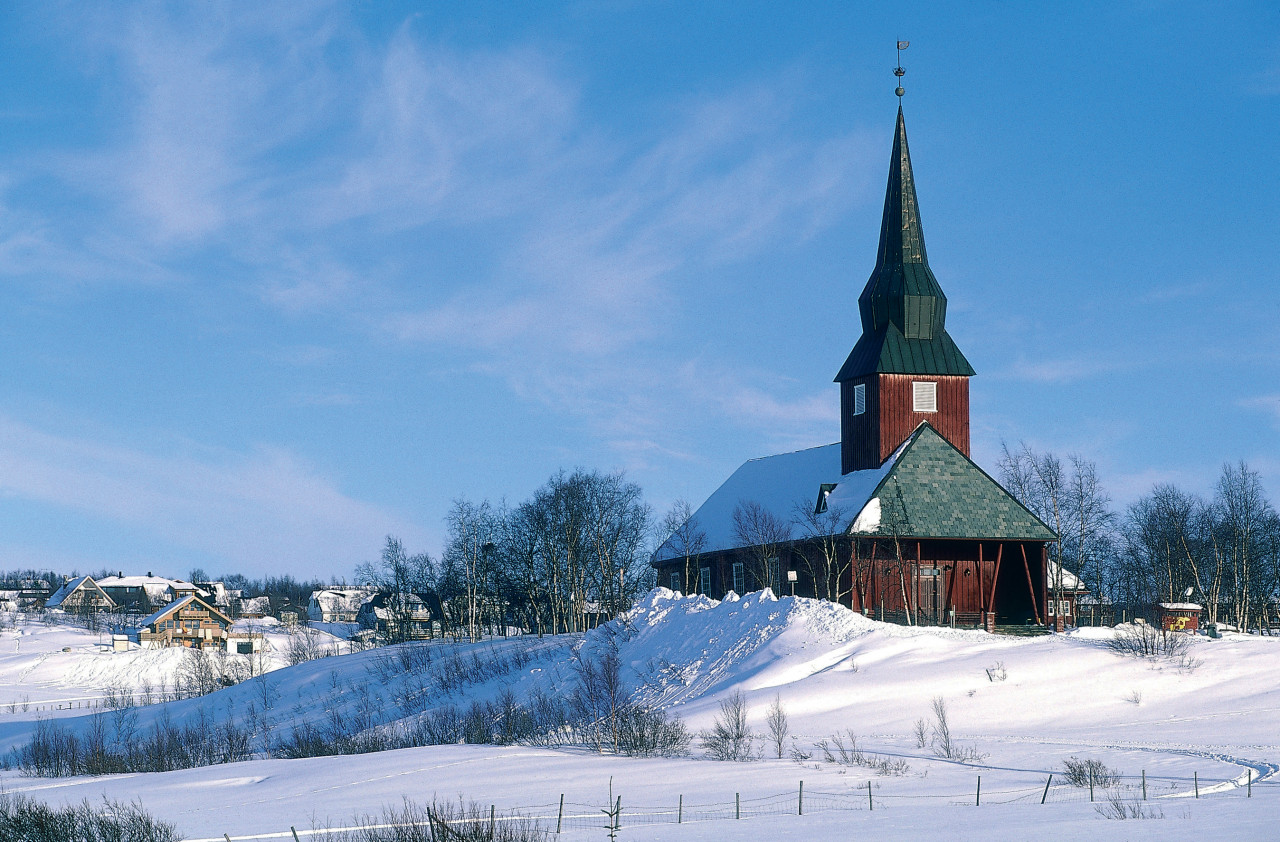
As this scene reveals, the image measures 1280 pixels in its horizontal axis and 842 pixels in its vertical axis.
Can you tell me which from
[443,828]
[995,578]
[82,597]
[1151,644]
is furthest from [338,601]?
[443,828]

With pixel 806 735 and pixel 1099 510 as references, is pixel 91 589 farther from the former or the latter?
pixel 806 735

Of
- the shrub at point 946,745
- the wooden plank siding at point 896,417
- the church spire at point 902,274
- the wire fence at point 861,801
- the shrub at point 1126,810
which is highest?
the church spire at point 902,274

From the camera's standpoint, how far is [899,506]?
4341 centimetres

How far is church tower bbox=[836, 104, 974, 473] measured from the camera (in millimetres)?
46938

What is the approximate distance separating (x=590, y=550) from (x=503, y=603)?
9.33 metres

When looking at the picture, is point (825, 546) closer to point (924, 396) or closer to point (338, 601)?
point (924, 396)

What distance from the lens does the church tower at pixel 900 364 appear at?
4694 centimetres

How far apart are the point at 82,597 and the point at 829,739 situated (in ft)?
459

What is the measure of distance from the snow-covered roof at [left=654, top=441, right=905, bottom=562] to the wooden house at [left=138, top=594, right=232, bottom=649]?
6585 centimetres

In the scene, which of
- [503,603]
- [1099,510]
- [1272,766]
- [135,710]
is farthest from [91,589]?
[1272,766]

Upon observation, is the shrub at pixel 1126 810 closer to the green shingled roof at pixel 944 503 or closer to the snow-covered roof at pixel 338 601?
the green shingled roof at pixel 944 503

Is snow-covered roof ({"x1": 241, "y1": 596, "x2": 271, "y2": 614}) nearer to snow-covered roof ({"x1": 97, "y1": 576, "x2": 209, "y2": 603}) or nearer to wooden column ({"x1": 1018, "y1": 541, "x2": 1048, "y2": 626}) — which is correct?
snow-covered roof ({"x1": 97, "y1": 576, "x2": 209, "y2": 603})

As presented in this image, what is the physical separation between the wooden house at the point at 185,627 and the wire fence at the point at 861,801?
305ft

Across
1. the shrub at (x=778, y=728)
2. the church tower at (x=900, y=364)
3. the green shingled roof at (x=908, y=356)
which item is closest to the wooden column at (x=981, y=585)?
the church tower at (x=900, y=364)
